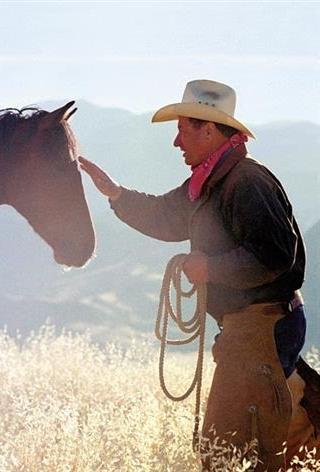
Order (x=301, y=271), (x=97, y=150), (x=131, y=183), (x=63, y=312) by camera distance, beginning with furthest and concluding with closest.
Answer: (x=97, y=150), (x=131, y=183), (x=63, y=312), (x=301, y=271)

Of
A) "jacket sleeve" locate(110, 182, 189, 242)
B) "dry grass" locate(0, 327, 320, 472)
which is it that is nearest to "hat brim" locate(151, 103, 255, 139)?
"jacket sleeve" locate(110, 182, 189, 242)

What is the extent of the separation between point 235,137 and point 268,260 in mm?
815

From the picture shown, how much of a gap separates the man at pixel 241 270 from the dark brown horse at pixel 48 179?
31.2 inches

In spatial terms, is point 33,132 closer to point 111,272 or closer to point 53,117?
point 53,117

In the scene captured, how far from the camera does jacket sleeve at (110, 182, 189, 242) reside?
5.52 metres

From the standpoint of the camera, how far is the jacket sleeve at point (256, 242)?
447 centimetres

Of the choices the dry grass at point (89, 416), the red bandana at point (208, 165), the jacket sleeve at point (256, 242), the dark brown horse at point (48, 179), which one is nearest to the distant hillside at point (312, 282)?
the dry grass at point (89, 416)

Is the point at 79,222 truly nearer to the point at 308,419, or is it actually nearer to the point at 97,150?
the point at 308,419

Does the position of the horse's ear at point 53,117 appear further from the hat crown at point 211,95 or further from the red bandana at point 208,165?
the red bandana at point 208,165

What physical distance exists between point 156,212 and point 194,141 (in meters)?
0.87

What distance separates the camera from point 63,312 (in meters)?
31.1

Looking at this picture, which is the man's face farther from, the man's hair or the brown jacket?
the brown jacket

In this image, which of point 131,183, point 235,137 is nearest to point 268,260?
point 235,137

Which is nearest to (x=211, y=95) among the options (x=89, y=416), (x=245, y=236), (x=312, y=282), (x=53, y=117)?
(x=245, y=236)
